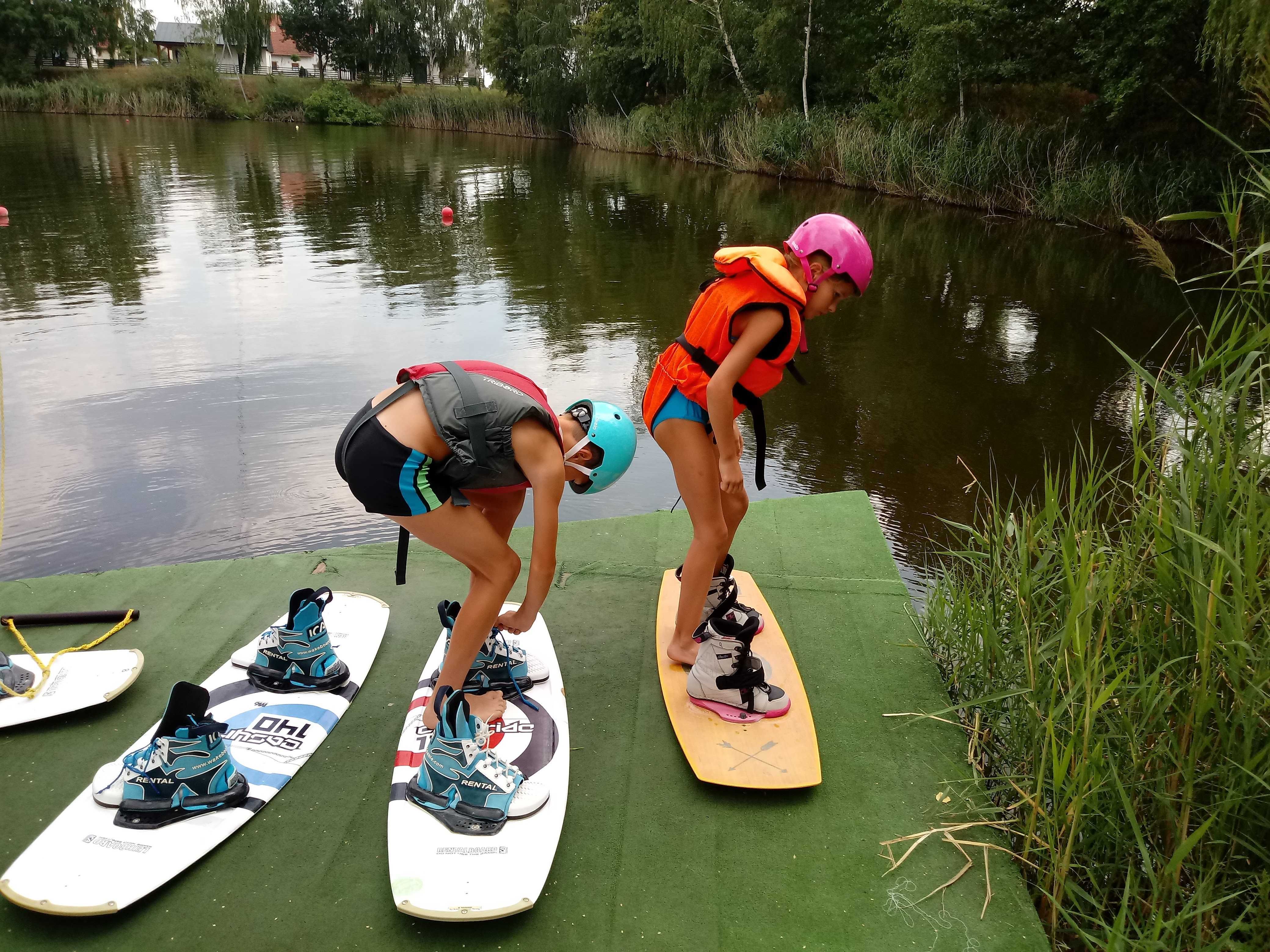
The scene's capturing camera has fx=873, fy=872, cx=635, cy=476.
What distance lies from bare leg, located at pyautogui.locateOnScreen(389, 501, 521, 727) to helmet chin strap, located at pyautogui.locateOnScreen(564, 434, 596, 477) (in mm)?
322

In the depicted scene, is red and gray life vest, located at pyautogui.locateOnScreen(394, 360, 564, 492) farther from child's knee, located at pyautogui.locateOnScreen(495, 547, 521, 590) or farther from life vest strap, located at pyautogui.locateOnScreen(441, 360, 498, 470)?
child's knee, located at pyautogui.locateOnScreen(495, 547, 521, 590)

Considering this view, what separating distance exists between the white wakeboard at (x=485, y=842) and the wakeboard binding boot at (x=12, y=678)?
133 cm

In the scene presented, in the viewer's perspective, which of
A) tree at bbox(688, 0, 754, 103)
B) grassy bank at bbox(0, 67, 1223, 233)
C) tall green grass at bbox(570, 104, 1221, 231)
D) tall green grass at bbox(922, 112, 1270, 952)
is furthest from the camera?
tree at bbox(688, 0, 754, 103)

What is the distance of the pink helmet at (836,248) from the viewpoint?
286cm

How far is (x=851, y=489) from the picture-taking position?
587 cm

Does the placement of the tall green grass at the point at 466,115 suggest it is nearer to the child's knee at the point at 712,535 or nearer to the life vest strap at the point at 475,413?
the child's knee at the point at 712,535

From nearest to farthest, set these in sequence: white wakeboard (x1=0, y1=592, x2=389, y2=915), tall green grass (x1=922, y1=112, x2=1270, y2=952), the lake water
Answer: tall green grass (x1=922, y1=112, x2=1270, y2=952) < white wakeboard (x1=0, y1=592, x2=389, y2=915) < the lake water

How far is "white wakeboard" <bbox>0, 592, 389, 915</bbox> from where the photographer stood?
7.29ft

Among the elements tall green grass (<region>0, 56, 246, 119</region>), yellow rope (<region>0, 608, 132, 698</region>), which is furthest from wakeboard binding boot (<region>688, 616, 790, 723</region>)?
tall green grass (<region>0, 56, 246, 119</region>)

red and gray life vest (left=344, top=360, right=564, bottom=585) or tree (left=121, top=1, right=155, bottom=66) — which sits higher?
tree (left=121, top=1, right=155, bottom=66)

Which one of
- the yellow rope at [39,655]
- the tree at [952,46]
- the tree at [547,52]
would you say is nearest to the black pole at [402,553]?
the yellow rope at [39,655]

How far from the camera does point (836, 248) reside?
2857mm

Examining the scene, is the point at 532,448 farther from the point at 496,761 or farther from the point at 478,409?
the point at 496,761

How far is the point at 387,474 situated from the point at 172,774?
1042 mm
